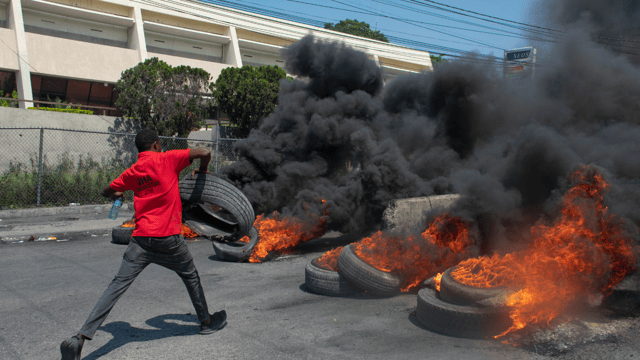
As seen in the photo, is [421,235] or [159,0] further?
[159,0]

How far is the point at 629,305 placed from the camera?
445 cm

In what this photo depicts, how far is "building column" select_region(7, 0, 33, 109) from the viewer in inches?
917

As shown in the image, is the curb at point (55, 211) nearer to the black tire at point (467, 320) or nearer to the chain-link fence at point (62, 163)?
the chain-link fence at point (62, 163)

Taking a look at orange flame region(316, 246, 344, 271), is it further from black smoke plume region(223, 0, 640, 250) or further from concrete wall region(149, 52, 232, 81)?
concrete wall region(149, 52, 232, 81)

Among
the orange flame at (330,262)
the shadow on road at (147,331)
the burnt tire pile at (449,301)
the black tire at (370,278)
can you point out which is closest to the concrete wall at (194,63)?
the orange flame at (330,262)

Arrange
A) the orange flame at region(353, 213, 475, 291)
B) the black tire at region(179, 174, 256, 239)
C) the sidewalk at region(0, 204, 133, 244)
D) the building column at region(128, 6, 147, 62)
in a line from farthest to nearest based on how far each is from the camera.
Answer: the building column at region(128, 6, 147, 62)
the sidewalk at region(0, 204, 133, 244)
the black tire at region(179, 174, 256, 239)
the orange flame at region(353, 213, 475, 291)

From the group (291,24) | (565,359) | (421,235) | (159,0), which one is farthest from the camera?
(291,24)

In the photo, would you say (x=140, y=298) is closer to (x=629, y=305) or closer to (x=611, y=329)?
(x=611, y=329)

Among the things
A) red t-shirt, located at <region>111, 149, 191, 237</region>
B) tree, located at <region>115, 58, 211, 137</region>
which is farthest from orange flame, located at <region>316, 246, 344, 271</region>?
tree, located at <region>115, 58, 211, 137</region>

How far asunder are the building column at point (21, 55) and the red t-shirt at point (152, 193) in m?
24.2

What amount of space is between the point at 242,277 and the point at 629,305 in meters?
4.68

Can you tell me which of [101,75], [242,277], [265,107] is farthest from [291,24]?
[242,277]

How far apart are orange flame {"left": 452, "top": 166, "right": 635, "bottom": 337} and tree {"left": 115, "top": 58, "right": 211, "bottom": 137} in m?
16.3

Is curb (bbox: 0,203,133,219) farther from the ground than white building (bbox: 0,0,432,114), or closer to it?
closer to it
